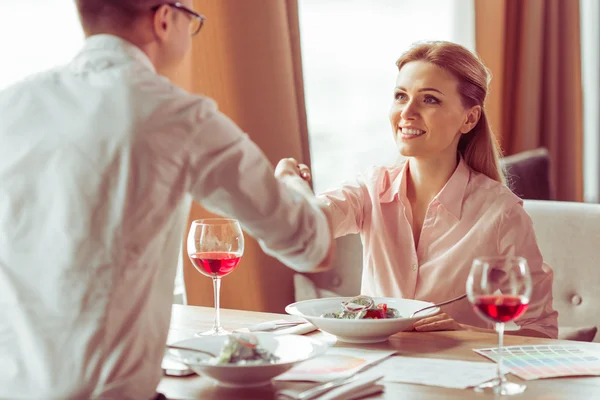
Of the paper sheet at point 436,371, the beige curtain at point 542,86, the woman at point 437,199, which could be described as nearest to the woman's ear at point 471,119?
the woman at point 437,199

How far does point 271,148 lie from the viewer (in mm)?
3066

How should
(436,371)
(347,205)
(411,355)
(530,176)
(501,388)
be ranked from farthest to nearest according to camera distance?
(530,176) < (347,205) < (411,355) < (436,371) < (501,388)

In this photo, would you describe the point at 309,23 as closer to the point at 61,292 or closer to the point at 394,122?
the point at 394,122

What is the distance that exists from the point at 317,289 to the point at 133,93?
1.97m

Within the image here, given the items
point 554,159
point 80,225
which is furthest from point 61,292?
point 554,159

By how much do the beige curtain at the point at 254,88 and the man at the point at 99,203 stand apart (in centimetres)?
162

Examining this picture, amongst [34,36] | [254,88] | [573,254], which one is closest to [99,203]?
[34,36]

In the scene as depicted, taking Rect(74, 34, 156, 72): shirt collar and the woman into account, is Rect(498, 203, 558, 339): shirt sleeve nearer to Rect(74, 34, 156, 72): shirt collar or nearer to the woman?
the woman

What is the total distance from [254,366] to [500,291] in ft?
1.31

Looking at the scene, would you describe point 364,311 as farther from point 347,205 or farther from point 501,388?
point 347,205

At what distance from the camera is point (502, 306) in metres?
1.29

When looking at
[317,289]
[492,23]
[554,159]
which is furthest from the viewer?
[554,159]

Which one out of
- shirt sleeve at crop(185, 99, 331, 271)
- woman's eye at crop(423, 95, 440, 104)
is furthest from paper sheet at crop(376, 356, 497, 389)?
woman's eye at crop(423, 95, 440, 104)

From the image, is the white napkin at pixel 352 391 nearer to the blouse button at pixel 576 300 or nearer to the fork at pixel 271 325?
the fork at pixel 271 325
